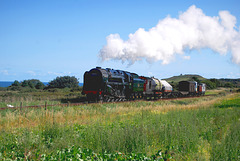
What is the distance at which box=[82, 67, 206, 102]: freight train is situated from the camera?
25.1 meters

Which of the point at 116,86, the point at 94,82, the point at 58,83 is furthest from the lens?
the point at 58,83

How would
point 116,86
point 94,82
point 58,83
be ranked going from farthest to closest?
point 58,83, point 116,86, point 94,82

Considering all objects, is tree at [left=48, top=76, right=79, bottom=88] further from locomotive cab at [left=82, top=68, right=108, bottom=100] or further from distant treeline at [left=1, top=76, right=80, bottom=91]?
locomotive cab at [left=82, top=68, right=108, bottom=100]

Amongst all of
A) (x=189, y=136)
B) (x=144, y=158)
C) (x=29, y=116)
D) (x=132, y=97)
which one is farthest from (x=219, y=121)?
(x=132, y=97)

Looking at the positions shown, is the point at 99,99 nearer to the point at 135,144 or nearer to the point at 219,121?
the point at 219,121

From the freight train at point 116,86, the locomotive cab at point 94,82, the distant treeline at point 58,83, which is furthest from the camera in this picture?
the distant treeline at point 58,83

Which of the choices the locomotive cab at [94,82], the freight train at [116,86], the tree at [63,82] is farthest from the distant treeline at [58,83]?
the locomotive cab at [94,82]

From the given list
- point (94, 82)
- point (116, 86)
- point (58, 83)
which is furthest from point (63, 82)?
point (94, 82)

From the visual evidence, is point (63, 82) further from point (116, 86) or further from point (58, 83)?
point (116, 86)

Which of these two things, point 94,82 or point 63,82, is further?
point 63,82

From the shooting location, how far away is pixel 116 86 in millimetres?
28281

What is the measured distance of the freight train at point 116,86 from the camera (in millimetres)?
25062

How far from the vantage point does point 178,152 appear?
25.9ft

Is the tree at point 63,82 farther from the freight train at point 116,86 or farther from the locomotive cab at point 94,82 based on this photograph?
the locomotive cab at point 94,82
